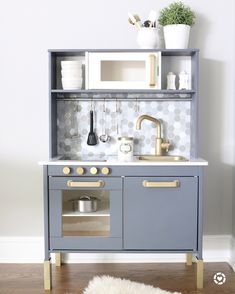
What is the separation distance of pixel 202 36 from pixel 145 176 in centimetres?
117

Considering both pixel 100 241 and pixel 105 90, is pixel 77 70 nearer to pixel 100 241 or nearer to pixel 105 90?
pixel 105 90

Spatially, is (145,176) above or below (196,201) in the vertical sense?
above

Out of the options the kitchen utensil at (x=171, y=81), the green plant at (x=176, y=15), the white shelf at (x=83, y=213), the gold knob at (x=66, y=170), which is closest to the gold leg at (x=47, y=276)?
the white shelf at (x=83, y=213)

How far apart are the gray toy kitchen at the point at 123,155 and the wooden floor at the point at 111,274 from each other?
9 centimetres

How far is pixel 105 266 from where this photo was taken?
2836 mm

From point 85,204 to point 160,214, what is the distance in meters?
0.47

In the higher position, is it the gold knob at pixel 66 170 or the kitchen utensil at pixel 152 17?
A: the kitchen utensil at pixel 152 17

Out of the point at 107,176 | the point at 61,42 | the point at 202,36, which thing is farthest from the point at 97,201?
the point at 202,36

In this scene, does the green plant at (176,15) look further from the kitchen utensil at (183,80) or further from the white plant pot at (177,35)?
the kitchen utensil at (183,80)

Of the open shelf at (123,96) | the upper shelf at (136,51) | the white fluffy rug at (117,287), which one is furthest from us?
the open shelf at (123,96)

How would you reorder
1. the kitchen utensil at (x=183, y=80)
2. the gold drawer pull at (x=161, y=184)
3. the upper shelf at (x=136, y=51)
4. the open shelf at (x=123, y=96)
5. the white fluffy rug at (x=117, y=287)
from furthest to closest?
1. the open shelf at (x=123, y=96)
2. the kitchen utensil at (x=183, y=80)
3. the upper shelf at (x=136, y=51)
4. the gold drawer pull at (x=161, y=184)
5. the white fluffy rug at (x=117, y=287)

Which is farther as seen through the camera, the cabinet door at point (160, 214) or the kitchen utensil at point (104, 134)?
the kitchen utensil at point (104, 134)

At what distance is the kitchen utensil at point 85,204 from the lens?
8.29 ft

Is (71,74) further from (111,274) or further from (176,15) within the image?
(111,274)
